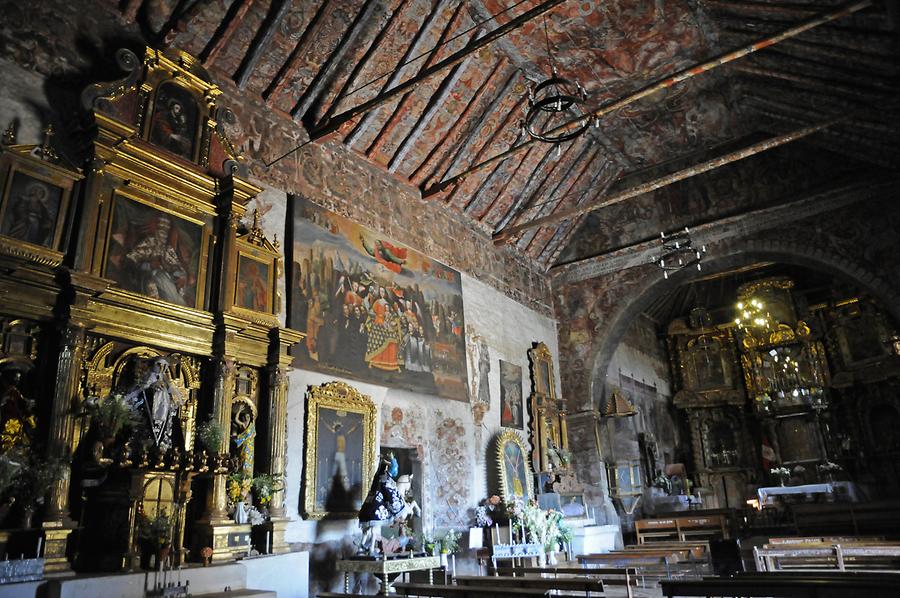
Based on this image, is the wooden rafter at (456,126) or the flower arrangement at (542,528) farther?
the wooden rafter at (456,126)

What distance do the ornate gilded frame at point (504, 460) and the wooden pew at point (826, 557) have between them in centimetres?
452

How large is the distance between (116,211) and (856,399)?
20.3 metres

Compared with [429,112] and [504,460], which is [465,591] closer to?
[504,460]

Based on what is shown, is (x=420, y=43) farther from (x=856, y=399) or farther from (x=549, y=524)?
(x=856, y=399)

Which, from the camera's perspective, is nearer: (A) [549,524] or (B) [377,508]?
(B) [377,508]

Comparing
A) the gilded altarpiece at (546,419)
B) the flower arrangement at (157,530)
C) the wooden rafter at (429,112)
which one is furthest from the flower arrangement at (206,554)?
the gilded altarpiece at (546,419)

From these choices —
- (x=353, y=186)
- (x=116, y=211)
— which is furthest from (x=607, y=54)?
(x=116, y=211)

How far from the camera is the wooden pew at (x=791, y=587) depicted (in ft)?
14.7

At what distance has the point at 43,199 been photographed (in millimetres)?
6184

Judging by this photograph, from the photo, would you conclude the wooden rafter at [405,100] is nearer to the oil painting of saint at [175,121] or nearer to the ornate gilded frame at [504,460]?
the oil painting of saint at [175,121]

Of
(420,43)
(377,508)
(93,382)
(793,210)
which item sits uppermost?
(420,43)

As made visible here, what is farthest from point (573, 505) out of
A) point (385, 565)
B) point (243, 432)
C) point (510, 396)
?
point (243, 432)

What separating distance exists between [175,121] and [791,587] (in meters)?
7.99

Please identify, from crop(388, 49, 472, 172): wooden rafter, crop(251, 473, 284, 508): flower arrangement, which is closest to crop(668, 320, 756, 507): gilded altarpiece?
crop(388, 49, 472, 172): wooden rafter
